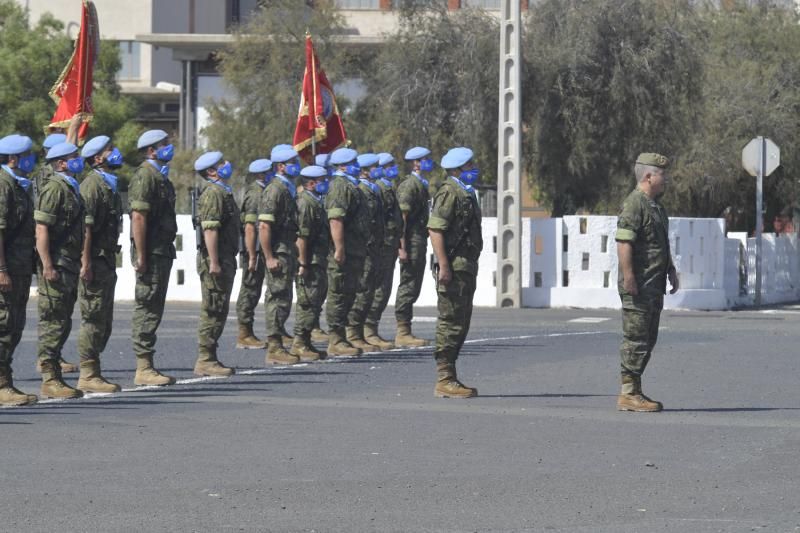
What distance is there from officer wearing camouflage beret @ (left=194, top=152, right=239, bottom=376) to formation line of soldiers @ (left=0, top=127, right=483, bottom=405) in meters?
0.01

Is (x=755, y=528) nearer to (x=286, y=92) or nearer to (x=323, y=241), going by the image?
(x=323, y=241)

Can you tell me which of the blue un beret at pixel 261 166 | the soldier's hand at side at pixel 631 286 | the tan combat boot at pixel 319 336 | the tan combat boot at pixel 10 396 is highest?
the blue un beret at pixel 261 166

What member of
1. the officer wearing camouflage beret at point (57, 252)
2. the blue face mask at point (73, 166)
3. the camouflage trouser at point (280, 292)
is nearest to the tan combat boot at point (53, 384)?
the officer wearing camouflage beret at point (57, 252)

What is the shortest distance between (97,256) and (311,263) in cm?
374

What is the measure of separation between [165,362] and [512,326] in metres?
7.10

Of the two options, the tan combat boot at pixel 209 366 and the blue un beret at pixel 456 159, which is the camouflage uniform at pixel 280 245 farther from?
the blue un beret at pixel 456 159

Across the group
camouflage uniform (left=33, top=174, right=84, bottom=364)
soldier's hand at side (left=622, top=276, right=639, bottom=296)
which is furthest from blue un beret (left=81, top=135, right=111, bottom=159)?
soldier's hand at side (left=622, top=276, right=639, bottom=296)

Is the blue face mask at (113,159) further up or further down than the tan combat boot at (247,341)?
further up

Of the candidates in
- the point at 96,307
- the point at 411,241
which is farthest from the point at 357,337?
the point at 96,307

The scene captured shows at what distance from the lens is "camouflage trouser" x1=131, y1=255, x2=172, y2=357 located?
14867 millimetres

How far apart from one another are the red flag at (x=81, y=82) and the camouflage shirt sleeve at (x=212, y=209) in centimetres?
500

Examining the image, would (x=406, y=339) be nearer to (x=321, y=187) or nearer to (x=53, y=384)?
(x=321, y=187)

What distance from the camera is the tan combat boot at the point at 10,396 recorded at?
511 inches

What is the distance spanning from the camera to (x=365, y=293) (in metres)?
18.6
